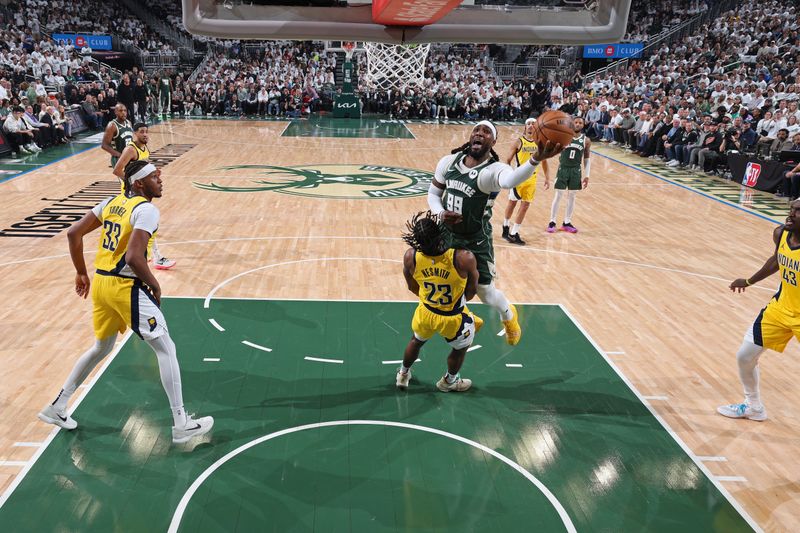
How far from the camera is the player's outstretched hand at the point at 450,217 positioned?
16.5ft

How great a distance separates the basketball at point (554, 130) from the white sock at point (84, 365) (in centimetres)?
317

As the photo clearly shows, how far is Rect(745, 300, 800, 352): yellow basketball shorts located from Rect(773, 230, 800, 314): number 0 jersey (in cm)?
4

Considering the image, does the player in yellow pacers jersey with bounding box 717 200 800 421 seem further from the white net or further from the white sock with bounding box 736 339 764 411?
the white net

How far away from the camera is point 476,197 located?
A: 212 inches

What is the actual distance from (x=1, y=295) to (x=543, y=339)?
576 cm

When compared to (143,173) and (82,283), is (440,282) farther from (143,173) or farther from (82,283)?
(82,283)

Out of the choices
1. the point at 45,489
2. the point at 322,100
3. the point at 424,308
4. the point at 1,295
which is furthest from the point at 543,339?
the point at 322,100

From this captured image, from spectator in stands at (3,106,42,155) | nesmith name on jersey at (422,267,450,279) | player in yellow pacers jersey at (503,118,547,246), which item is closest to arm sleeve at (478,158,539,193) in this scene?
nesmith name on jersey at (422,267,450,279)

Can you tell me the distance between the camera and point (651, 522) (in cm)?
396

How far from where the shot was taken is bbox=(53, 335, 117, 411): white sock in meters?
4.52

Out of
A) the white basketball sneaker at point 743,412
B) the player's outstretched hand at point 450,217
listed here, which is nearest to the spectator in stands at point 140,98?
the player's outstretched hand at point 450,217

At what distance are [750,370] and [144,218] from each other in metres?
4.44

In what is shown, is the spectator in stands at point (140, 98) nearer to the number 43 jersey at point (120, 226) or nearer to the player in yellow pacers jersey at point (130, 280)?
the player in yellow pacers jersey at point (130, 280)

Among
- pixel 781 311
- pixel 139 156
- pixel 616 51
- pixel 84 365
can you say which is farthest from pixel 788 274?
pixel 616 51
